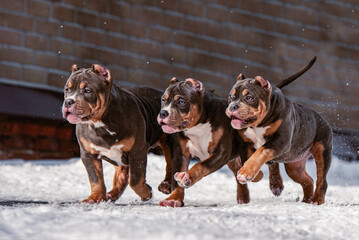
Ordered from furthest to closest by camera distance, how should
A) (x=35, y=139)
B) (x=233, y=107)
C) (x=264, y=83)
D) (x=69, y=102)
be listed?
(x=35, y=139), (x=264, y=83), (x=233, y=107), (x=69, y=102)

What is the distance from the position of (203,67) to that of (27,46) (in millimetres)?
2214

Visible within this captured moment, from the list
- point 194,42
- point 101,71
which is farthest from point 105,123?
point 194,42

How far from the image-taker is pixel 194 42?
23.5 ft

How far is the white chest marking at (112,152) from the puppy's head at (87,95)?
0.68ft

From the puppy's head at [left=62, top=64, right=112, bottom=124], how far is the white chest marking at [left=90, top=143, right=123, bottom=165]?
207mm

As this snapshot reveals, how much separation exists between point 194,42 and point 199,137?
3667mm

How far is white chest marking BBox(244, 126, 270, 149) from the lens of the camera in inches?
142

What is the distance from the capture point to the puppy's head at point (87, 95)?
3.19 m

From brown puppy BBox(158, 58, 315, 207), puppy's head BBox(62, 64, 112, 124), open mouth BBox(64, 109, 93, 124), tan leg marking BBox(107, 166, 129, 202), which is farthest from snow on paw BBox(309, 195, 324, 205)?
open mouth BBox(64, 109, 93, 124)

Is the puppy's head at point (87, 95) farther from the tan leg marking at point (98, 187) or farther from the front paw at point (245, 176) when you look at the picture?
the front paw at point (245, 176)

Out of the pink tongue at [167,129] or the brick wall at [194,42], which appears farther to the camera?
the brick wall at [194,42]

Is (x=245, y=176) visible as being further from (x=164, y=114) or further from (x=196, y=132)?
(x=164, y=114)

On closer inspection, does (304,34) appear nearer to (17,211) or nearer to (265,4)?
(265,4)

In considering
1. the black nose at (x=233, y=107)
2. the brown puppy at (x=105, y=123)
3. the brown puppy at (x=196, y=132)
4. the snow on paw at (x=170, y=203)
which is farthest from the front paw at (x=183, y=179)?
the black nose at (x=233, y=107)
